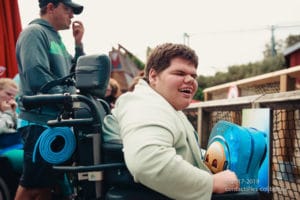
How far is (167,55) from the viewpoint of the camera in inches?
68.1

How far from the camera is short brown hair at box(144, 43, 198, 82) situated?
5.67ft

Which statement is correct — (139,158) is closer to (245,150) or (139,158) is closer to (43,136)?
(245,150)

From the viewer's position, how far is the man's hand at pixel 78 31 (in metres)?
2.93

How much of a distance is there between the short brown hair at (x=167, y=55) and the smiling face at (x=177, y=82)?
2 cm

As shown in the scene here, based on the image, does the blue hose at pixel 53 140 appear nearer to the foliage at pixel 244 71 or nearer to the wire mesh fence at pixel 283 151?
the wire mesh fence at pixel 283 151

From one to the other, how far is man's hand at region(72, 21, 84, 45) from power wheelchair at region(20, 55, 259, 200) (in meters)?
1.21

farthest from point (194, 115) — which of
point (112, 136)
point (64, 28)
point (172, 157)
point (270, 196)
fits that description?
point (172, 157)

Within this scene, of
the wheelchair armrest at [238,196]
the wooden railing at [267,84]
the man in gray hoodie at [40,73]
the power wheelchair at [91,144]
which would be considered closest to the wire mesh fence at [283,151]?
the wooden railing at [267,84]

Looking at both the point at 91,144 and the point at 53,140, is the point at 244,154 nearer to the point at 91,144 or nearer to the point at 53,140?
the point at 91,144

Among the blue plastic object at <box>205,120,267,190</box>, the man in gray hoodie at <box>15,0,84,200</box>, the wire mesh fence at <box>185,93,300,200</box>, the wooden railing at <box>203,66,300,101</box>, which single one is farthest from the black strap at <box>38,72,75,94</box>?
the wooden railing at <box>203,66,300,101</box>

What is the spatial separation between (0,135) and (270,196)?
219cm

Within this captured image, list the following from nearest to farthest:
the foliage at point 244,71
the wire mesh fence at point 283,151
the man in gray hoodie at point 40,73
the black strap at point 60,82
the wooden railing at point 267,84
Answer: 1. the black strap at point 60,82
2. the wire mesh fence at point 283,151
3. the man in gray hoodie at point 40,73
4. the wooden railing at point 267,84
5. the foliage at point 244,71

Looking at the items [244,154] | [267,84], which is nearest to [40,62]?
[244,154]

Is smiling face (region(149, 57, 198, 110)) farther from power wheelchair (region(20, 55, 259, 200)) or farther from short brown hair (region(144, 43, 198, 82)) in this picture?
power wheelchair (region(20, 55, 259, 200))
